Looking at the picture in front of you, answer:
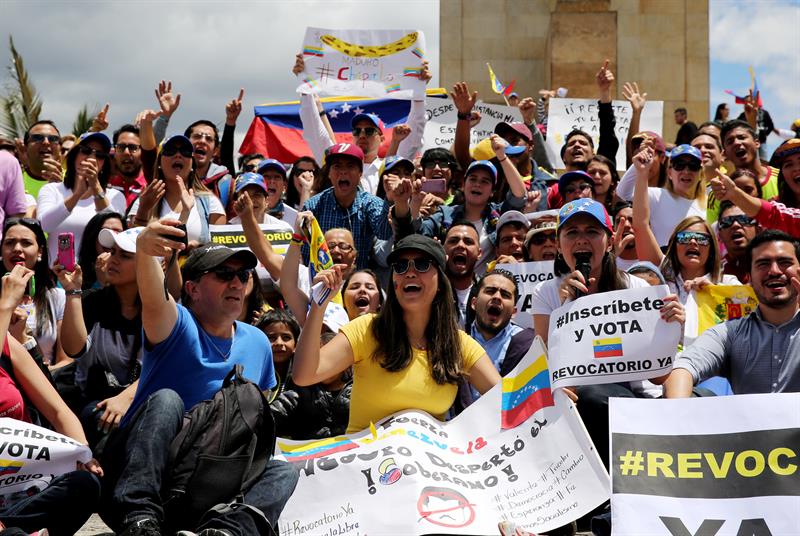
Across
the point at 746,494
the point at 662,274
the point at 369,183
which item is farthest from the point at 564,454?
the point at 369,183

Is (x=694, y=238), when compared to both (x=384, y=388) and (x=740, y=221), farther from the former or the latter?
(x=384, y=388)

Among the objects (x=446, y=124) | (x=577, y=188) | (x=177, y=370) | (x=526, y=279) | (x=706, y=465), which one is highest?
(x=446, y=124)

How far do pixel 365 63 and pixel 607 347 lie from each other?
7278mm

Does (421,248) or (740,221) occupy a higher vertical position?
(740,221)

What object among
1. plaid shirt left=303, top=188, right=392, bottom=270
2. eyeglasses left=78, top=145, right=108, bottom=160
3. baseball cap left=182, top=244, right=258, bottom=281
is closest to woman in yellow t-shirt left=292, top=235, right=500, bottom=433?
baseball cap left=182, top=244, right=258, bottom=281

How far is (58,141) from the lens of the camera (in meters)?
10.1

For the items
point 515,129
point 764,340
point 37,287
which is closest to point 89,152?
point 37,287

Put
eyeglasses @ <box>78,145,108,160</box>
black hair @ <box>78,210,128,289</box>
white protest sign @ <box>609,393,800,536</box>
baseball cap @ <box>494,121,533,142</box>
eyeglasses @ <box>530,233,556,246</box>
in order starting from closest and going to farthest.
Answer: white protest sign @ <box>609,393,800,536</box>
black hair @ <box>78,210,128,289</box>
eyeglasses @ <box>530,233,556,246</box>
eyeglasses @ <box>78,145,108,160</box>
baseball cap @ <box>494,121,533,142</box>

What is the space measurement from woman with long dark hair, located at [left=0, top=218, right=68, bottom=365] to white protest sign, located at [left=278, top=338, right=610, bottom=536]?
7.12 feet

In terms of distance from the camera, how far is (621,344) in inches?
223

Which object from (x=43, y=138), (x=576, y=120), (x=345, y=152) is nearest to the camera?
(x=345, y=152)

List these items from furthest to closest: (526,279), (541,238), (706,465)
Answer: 1. (541,238)
2. (526,279)
3. (706,465)

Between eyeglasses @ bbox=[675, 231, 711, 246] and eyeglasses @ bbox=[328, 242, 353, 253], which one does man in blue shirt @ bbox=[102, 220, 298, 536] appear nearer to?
eyeglasses @ bbox=[328, 242, 353, 253]

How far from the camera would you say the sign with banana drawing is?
12055 millimetres
